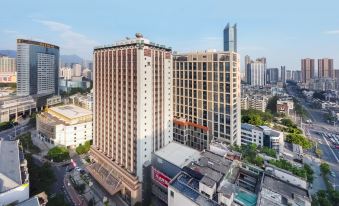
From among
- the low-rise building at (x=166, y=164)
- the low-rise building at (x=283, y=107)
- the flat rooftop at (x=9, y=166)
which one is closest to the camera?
the flat rooftop at (x=9, y=166)

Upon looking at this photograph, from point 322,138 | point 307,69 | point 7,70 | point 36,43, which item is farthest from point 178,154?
point 307,69

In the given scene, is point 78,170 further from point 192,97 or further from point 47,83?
point 47,83

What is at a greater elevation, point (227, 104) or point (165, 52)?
point (165, 52)

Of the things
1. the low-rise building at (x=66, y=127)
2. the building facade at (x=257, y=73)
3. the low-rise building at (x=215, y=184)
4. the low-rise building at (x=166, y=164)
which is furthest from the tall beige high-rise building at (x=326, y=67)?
the low-rise building at (x=66, y=127)

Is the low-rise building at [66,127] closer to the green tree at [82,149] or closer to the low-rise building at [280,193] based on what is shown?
the green tree at [82,149]

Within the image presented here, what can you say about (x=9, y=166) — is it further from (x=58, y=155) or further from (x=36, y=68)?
(x=36, y=68)

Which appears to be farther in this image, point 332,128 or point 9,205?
point 332,128

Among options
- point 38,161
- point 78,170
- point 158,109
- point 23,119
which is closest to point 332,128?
point 158,109
